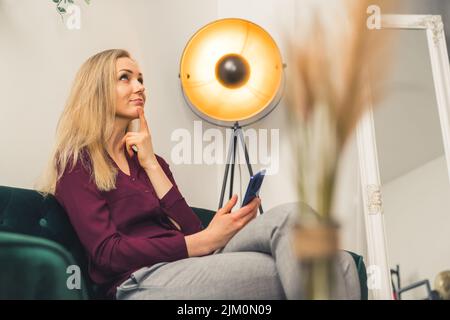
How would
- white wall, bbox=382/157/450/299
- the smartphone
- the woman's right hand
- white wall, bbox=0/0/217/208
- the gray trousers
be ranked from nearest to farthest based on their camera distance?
Result: the gray trousers → the smartphone → the woman's right hand → white wall, bbox=0/0/217/208 → white wall, bbox=382/157/450/299

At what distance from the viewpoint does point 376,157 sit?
2.09 m

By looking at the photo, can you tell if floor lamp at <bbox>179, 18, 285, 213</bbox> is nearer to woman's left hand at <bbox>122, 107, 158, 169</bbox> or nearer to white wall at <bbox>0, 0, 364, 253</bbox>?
white wall at <bbox>0, 0, 364, 253</bbox>

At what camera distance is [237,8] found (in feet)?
7.87

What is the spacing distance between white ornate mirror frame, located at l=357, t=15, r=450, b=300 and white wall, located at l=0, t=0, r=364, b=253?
2.4 inches

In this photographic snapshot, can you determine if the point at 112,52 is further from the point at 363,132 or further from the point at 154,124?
the point at 363,132

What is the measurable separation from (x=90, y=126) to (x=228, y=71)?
0.71 meters

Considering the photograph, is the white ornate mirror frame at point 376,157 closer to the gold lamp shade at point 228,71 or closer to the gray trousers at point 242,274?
the gold lamp shade at point 228,71

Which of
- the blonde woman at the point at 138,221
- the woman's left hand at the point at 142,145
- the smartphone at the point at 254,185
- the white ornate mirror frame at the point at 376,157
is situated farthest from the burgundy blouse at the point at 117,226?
the white ornate mirror frame at the point at 376,157

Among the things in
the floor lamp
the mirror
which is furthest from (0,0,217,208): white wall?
the mirror

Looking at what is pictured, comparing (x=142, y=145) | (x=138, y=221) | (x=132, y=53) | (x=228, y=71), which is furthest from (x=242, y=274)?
(x=132, y=53)

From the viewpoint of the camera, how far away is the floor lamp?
1.96 metres

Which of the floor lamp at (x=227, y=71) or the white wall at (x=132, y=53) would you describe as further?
the floor lamp at (x=227, y=71)

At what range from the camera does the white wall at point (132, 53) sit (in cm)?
181

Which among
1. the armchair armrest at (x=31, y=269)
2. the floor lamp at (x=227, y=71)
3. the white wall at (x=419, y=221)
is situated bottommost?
the armchair armrest at (x=31, y=269)
